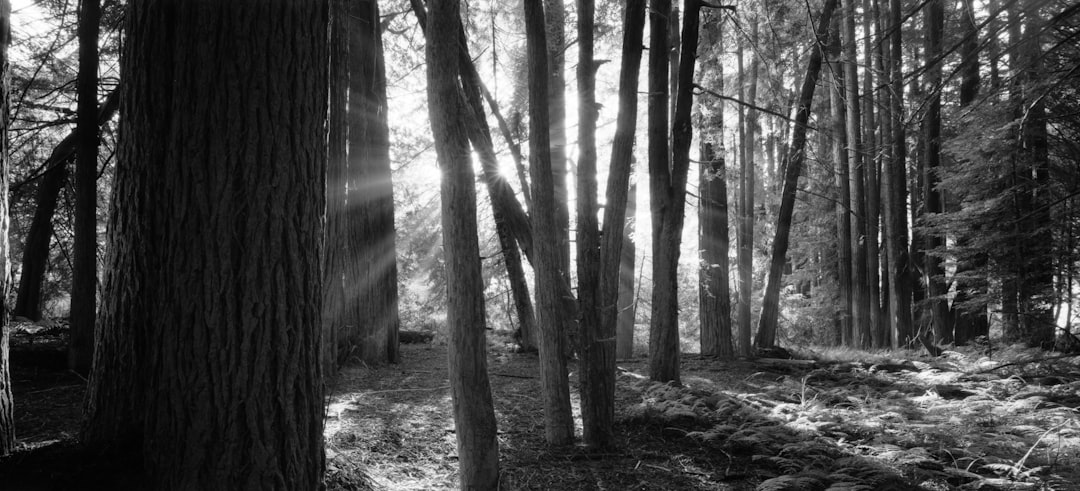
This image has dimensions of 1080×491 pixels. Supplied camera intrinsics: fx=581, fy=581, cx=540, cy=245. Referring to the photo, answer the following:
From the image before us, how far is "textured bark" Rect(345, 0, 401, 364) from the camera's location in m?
7.96

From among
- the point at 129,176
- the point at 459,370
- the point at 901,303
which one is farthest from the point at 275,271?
the point at 901,303

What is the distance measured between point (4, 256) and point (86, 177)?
2929 mm

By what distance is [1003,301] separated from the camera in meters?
9.66

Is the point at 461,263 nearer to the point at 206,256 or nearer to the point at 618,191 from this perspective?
the point at 206,256

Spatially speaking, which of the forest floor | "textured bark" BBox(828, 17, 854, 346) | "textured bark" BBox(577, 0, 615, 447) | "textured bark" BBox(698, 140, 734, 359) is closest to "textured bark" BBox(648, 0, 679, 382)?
the forest floor

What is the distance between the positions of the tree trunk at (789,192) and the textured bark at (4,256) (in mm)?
9501

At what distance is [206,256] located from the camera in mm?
2219

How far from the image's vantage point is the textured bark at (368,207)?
796cm

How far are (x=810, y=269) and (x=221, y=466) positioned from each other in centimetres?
2211

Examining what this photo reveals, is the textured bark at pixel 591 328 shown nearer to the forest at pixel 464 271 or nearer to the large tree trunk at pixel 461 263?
the forest at pixel 464 271

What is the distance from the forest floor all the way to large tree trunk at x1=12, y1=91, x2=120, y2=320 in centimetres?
292

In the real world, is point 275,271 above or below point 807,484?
above

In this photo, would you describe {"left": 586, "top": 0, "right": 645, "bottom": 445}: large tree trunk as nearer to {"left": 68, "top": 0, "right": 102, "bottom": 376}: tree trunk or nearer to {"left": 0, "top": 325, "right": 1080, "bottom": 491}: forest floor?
{"left": 0, "top": 325, "right": 1080, "bottom": 491}: forest floor

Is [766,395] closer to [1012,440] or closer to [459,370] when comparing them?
[1012,440]
